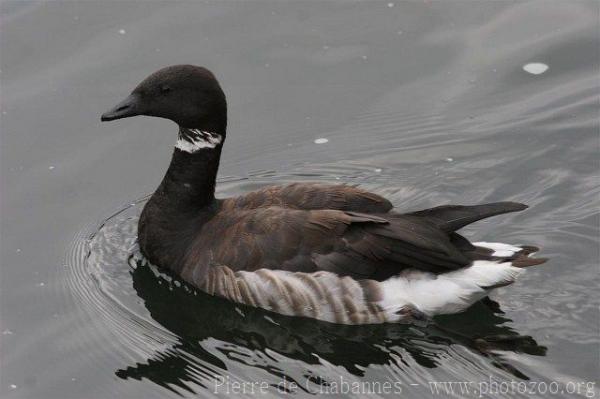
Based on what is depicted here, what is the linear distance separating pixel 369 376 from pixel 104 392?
2.05 metres

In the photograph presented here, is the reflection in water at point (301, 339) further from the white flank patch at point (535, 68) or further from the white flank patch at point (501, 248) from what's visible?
the white flank patch at point (535, 68)

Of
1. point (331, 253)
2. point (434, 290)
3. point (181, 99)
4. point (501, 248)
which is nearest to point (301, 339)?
point (331, 253)

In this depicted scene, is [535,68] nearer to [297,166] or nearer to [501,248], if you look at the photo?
[297,166]

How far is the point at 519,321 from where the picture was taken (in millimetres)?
8930

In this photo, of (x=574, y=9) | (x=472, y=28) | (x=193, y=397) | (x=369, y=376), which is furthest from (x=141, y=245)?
(x=574, y=9)

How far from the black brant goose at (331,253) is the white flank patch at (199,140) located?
22 cm

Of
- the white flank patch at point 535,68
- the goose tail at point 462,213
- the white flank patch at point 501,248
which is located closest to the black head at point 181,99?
the goose tail at point 462,213

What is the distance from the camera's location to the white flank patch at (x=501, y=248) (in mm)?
8930

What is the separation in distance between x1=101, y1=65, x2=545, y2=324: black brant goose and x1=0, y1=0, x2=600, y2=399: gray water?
214 mm

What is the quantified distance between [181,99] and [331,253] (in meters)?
1.93

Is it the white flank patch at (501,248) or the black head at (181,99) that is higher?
the black head at (181,99)

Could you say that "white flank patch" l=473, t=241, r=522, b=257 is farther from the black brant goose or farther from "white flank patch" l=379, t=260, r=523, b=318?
"white flank patch" l=379, t=260, r=523, b=318

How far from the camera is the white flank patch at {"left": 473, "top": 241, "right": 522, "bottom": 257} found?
8930 mm

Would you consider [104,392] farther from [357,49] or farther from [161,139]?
[357,49]
